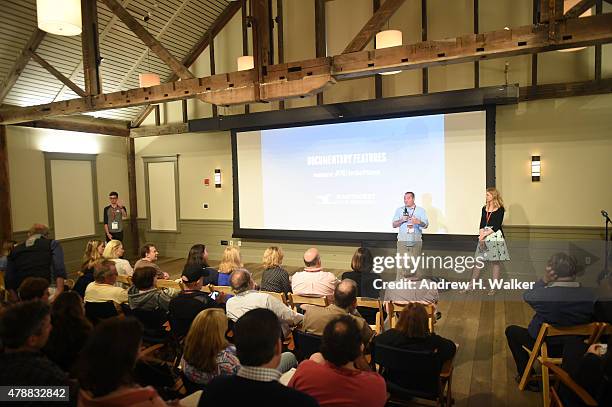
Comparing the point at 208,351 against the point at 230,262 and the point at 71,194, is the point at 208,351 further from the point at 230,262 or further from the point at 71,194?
the point at 71,194

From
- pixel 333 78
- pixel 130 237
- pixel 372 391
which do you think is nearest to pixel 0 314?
pixel 372 391

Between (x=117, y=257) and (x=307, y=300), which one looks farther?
(x=117, y=257)

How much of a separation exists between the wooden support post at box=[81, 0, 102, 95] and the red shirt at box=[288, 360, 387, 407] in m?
5.69

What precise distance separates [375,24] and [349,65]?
586mm

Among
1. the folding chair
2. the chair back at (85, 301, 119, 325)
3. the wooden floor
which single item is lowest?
the wooden floor

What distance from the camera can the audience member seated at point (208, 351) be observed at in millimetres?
2002

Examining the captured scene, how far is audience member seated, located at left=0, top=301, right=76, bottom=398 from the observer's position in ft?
5.30

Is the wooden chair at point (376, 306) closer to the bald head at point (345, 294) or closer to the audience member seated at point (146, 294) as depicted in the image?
the bald head at point (345, 294)

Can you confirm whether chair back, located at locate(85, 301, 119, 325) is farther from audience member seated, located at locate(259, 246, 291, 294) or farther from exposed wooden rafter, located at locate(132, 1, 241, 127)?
exposed wooden rafter, located at locate(132, 1, 241, 127)

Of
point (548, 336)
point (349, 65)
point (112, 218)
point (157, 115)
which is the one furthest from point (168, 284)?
point (157, 115)

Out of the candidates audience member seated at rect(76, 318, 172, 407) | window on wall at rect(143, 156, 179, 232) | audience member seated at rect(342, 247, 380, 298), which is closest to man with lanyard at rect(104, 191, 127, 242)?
window on wall at rect(143, 156, 179, 232)

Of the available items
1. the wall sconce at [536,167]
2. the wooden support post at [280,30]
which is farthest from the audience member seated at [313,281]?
the wooden support post at [280,30]

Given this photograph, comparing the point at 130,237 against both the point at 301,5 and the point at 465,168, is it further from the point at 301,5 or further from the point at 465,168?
the point at 465,168

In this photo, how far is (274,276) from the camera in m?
3.90
